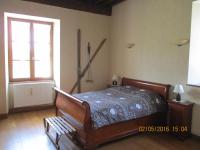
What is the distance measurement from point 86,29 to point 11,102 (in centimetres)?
266

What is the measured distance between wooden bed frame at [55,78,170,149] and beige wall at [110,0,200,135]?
0.39m

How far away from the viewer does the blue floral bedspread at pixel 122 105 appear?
2695 millimetres

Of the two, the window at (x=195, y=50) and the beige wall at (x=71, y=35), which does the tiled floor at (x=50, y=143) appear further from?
the window at (x=195, y=50)

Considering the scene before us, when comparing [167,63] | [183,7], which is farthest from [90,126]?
[183,7]

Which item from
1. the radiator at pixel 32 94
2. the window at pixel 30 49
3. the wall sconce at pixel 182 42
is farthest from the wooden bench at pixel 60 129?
the wall sconce at pixel 182 42

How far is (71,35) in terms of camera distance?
468 cm

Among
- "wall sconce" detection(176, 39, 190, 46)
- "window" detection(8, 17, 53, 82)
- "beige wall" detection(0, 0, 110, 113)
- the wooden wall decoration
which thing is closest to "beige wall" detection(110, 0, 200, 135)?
"wall sconce" detection(176, 39, 190, 46)

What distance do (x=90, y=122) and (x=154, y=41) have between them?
2279mm

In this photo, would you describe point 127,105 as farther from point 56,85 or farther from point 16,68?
point 16,68

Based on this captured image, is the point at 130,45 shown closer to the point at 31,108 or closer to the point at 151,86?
the point at 151,86

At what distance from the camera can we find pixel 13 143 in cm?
285

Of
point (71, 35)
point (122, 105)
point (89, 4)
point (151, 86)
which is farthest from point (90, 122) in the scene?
point (89, 4)

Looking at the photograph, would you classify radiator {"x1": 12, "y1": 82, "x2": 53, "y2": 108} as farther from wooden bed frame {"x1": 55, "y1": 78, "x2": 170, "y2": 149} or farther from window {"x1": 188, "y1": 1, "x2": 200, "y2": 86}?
window {"x1": 188, "y1": 1, "x2": 200, "y2": 86}

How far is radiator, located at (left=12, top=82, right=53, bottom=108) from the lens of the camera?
432cm
